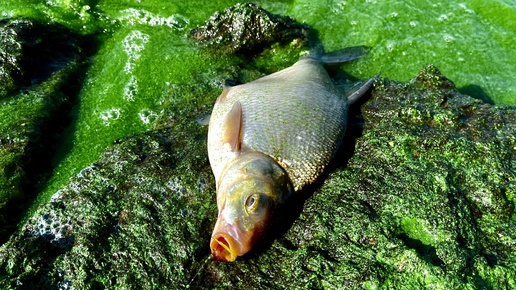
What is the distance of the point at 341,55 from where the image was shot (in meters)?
5.25

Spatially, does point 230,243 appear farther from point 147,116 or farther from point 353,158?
point 147,116

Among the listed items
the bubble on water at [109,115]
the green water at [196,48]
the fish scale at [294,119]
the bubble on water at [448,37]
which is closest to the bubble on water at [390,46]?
the green water at [196,48]

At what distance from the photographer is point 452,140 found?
3.59 metres

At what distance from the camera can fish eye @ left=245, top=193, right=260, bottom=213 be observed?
289cm

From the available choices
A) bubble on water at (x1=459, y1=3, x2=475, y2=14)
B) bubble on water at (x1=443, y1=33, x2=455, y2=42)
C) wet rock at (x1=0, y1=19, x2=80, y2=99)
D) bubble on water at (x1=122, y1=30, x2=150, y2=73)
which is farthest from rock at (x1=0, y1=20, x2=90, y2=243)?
→ bubble on water at (x1=459, y1=3, x2=475, y2=14)

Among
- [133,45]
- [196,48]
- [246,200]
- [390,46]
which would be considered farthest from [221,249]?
[390,46]

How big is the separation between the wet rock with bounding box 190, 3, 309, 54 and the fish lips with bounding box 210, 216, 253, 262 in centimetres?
290

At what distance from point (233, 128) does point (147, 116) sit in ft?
4.28

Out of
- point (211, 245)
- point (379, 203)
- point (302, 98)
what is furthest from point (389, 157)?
point (211, 245)

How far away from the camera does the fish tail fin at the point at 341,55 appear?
5.11 m

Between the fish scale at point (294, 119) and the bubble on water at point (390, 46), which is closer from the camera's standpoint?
the fish scale at point (294, 119)

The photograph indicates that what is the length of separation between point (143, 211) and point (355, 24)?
4107 mm

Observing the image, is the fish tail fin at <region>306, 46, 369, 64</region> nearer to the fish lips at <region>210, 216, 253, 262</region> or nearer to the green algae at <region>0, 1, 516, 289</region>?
the green algae at <region>0, 1, 516, 289</region>

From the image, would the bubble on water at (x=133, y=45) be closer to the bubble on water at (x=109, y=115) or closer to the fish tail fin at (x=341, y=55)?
the bubble on water at (x=109, y=115)
